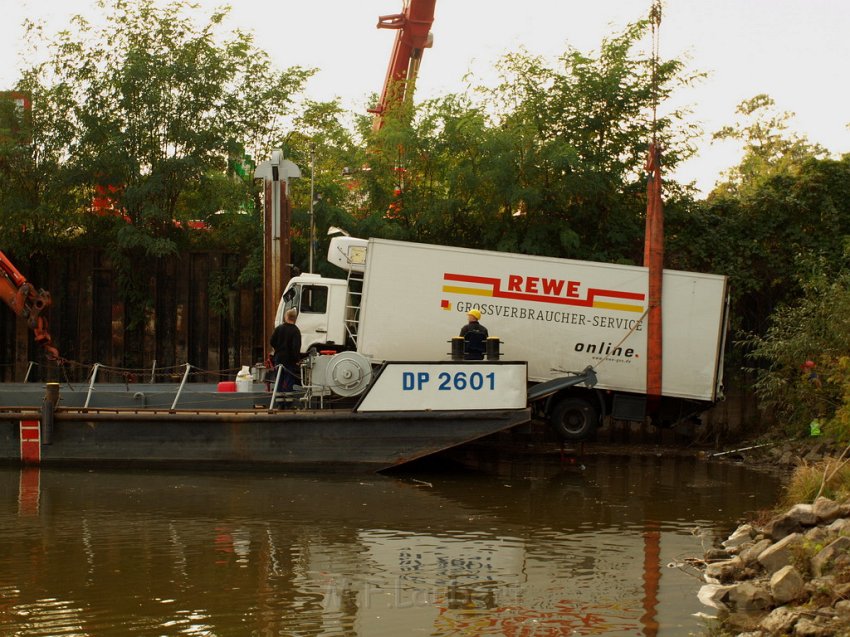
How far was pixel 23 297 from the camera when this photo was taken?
838 inches

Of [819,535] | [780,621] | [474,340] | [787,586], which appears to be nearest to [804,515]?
[819,535]

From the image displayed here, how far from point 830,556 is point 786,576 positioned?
1.45 ft

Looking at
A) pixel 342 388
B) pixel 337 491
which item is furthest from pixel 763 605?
pixel 342 388

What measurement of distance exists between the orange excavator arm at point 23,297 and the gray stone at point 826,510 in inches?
586

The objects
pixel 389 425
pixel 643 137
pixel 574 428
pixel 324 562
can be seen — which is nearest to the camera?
pixel 324 562

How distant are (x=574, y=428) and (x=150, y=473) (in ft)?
23.2

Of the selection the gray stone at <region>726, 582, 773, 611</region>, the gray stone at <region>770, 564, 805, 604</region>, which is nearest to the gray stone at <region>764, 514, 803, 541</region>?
the gray stone at <region>726, 582, 773, 611</region>

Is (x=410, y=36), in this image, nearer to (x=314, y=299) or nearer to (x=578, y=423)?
(x=314, y=299)

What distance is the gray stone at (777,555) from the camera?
9.62 m

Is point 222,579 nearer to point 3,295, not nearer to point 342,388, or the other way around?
point 342,388

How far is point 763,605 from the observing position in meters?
9.01

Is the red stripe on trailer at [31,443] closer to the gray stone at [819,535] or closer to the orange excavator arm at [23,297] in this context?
the orange excavator arm at [23,297]

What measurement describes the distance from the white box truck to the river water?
6.52ft

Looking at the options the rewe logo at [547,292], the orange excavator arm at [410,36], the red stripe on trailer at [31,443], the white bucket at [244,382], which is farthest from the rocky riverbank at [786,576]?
the orange excavator arm at [410,36]
